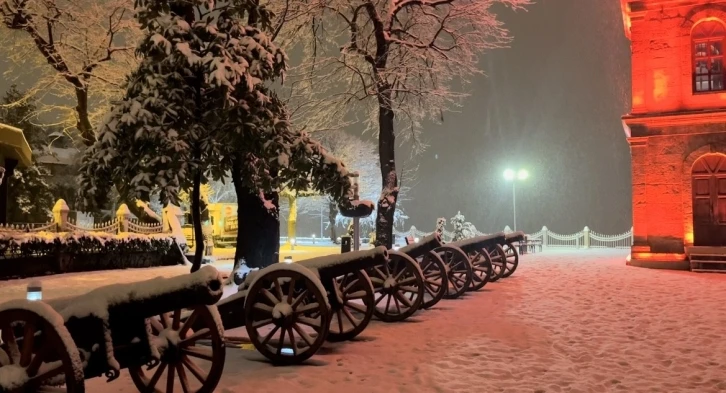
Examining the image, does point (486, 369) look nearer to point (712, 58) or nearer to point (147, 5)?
point (147, 5)

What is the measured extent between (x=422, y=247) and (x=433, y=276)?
29.9 inches

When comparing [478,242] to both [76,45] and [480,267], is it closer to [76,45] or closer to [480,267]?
[480,267]

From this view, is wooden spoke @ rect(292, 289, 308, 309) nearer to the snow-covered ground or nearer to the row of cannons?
the row of cannons

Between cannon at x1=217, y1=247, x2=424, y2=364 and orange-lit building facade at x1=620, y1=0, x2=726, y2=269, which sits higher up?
orange-lit building facade at x1=620, y1=0, x2=726, y2=269

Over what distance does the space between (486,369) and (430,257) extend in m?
4.60

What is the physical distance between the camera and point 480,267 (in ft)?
47.0

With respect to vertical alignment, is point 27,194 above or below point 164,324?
above

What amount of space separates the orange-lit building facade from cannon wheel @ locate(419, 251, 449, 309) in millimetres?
11011

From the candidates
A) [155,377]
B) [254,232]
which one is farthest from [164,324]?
[254,232]

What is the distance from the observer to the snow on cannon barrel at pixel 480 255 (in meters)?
13.3

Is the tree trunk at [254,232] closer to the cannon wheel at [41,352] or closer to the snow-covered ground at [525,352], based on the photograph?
the snow-covered ground at [525,352]

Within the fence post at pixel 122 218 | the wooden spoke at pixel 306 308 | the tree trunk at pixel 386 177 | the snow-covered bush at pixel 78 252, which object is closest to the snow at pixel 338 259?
the wooden spoke at pixel 306 308

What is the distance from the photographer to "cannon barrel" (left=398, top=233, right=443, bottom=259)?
10.5 meters

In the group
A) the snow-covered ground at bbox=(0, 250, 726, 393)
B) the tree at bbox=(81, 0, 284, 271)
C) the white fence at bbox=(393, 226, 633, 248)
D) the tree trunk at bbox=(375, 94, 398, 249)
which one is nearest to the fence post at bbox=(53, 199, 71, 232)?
the snow-covered ground at bbox=(0, 250, 726, 393)
